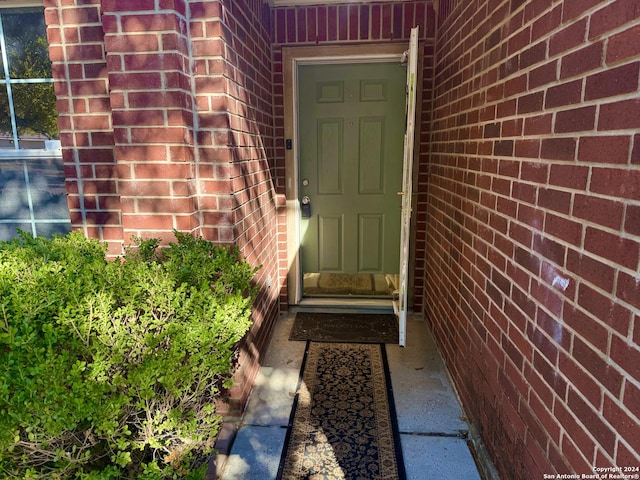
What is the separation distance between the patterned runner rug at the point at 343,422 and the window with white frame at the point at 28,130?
1.92 metres

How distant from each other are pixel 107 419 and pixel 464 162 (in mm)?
2136

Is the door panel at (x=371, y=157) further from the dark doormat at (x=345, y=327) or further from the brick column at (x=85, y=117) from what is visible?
the brick column at (x=85, y=117)

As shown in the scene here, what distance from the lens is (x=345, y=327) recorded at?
349cm

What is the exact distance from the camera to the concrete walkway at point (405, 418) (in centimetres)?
198

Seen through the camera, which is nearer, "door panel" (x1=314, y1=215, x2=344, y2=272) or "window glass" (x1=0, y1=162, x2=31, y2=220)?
"window glass" (x1=0, y1=162, x2=31, y2=220)

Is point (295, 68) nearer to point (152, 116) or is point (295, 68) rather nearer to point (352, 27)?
point (352, 27)

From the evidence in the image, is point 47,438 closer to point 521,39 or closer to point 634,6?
point 634,6

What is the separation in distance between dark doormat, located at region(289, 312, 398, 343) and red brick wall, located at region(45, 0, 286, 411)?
1.02 metres

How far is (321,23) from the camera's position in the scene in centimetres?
330

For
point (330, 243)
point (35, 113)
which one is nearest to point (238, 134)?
point (35, 113)

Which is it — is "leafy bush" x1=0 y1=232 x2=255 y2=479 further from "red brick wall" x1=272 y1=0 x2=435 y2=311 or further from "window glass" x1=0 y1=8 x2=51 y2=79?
"red brick wall" x1=272 y1=0 x2=435 y2=311

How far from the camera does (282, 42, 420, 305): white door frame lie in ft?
11.0

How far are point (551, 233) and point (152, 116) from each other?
5.85ft

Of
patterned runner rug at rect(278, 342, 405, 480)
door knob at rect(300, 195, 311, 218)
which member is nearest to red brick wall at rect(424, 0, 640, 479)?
patterned runner rug at rect(278, 342, 405, 480)
